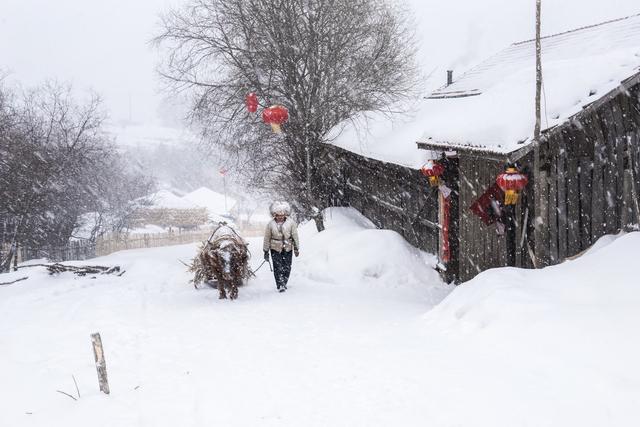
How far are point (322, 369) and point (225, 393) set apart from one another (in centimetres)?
109

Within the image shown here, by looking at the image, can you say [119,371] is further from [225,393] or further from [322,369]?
[322,369]

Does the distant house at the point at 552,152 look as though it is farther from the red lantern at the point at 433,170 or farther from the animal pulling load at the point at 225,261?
the animal pulling load at the point at 225,261

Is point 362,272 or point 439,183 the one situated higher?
point 439,183

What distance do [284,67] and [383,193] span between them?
453cm

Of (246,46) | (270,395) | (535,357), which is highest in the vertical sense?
(246,46)

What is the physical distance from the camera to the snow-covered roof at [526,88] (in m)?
7.23

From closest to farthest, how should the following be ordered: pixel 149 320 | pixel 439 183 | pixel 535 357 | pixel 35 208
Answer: pixel 535 357, pixel 149 320, pixel 439 183, pixel 35 208

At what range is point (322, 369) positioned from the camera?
5609 millimetres

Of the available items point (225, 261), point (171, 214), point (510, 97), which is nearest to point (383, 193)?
point (510, 97)

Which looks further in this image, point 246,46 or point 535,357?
point 246,46

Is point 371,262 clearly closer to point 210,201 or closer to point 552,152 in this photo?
point 552,152

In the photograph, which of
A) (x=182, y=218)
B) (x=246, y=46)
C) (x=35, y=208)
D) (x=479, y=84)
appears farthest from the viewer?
(x=182, y=218)

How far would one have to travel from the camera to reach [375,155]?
13164 mm

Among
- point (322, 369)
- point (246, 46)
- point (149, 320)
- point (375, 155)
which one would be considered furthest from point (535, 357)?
point (246, 46)
